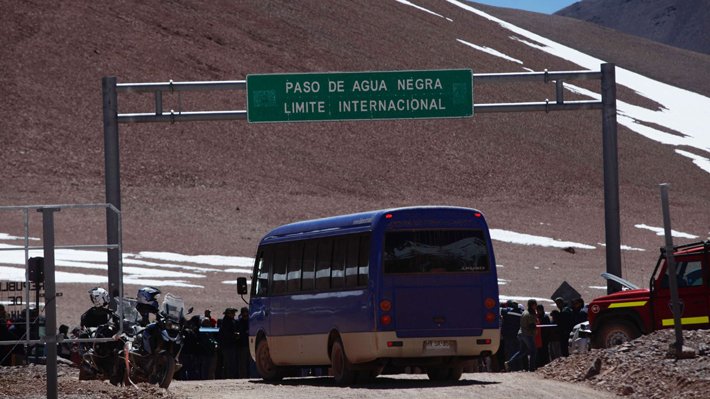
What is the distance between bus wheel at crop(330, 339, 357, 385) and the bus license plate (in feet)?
4.30

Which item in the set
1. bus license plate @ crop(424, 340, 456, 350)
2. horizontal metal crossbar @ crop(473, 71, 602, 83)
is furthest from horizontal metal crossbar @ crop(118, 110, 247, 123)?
bus license plate @ crop(424, 340, 456, 350)

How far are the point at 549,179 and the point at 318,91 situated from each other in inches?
2605

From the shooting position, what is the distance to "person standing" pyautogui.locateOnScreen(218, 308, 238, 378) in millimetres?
26125

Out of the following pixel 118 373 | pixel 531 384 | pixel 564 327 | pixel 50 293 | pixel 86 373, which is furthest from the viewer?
pixel 564 327

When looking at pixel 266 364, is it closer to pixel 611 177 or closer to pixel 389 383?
pixel 389 383

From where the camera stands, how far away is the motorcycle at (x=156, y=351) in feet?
57.8

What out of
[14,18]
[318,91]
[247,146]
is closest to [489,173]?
[247,146]

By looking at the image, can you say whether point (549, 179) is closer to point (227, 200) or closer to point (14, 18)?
point (227, 200)

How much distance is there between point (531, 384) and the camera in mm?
19500

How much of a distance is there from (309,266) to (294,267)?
0.58m

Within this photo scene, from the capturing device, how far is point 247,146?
294 feet

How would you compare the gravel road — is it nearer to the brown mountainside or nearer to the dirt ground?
the dirt ground

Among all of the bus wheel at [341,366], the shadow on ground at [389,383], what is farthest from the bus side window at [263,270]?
the bus wheel at [341,366]

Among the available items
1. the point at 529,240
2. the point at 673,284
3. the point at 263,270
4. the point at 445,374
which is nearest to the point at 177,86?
the point at 263,270
